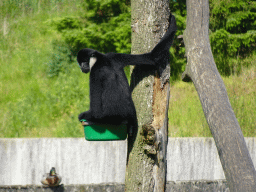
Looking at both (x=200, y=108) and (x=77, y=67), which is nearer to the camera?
(x=200, y=108)

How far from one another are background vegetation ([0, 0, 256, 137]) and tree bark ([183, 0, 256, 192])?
178 inches

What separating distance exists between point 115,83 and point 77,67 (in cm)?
814

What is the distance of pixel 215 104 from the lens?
2.52 metres

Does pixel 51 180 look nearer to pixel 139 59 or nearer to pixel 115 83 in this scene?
pixel 115 83

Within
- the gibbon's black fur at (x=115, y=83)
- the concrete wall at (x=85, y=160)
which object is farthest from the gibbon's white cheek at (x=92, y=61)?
the concrete wall at (x=85, y=160)

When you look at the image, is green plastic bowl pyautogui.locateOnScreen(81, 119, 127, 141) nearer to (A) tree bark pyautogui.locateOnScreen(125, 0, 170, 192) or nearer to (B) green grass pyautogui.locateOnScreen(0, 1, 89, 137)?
(A) tree bark pyautogui.locateOnScreen(125, 0, 170, 192)

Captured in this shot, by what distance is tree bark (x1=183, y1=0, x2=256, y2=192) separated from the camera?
2.20 metres

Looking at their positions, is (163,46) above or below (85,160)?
above

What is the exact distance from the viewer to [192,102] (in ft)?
28.4

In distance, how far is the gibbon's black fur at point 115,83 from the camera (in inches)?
111

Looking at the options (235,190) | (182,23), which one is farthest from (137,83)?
(182,23)

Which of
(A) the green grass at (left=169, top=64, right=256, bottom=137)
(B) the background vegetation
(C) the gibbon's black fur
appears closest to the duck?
(C) the gibbon's black fur

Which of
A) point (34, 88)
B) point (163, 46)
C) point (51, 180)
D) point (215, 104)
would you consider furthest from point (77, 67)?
point (215, 104)

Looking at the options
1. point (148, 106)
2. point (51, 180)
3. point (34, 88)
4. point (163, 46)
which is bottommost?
point (51, 180)
